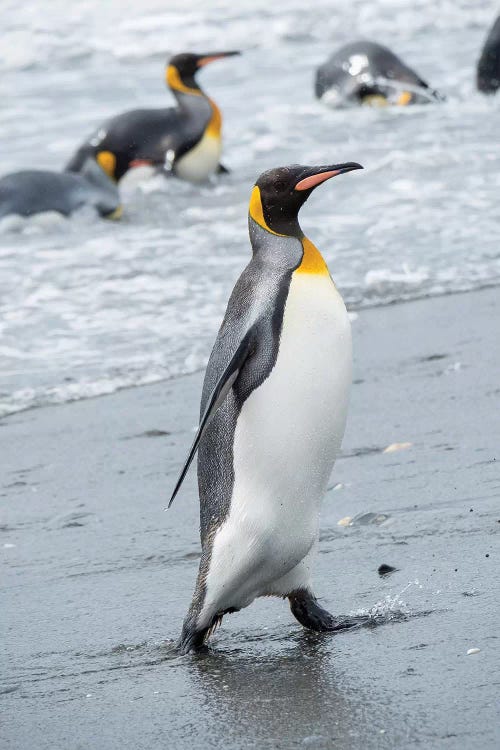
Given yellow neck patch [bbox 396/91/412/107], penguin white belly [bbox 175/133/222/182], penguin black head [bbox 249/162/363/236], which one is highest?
penguin black head [bbox 249/162/363/236]

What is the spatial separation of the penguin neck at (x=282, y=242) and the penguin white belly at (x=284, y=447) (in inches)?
2.1

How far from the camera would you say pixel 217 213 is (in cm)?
827

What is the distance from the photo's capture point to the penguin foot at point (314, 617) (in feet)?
9.37

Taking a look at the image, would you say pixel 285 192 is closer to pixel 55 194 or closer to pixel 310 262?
pixel 310 262

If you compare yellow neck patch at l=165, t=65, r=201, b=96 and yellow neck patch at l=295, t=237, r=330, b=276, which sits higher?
yellow neck patch at l=295, t=237, r=330, b=276

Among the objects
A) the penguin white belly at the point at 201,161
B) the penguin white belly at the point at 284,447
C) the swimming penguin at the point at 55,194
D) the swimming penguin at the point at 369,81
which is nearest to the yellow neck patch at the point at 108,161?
the penguin white belly at the point at 201,161

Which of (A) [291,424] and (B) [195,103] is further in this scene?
(B) [195,103]

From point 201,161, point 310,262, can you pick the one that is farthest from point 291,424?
point 201,161

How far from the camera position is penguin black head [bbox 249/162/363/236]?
2912 mm

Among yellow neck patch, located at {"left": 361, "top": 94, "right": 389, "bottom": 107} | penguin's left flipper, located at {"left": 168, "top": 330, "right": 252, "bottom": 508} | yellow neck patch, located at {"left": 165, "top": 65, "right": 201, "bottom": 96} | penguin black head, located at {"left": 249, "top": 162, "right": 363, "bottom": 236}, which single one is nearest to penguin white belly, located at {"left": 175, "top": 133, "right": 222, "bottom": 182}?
yellow neck patch, located at {"left": 165, "top": 65, "right": 201, "bottom": 96}

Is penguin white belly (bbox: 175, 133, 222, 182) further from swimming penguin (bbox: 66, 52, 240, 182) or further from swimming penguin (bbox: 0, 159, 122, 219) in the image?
swimming penguin (bbox: 0, 159, 122, 219)

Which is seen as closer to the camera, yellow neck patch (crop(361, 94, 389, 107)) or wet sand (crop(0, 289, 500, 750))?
wet sand (crop(0, 289, 500, 750))

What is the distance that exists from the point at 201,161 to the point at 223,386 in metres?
6.78

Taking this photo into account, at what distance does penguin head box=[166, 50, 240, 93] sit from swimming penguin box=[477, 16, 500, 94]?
92.1 inches
